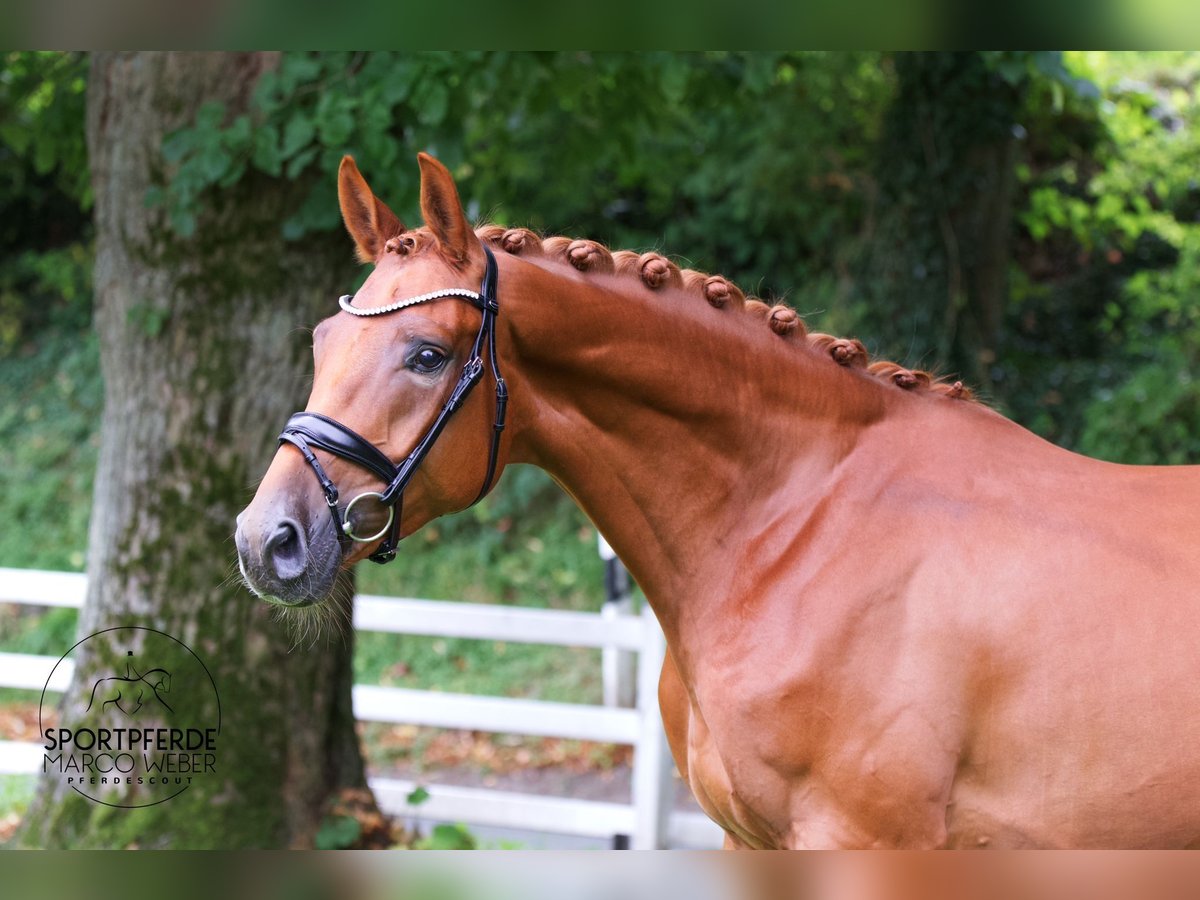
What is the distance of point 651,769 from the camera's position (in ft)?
16.7

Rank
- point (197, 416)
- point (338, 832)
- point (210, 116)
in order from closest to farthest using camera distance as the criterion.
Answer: point (210, 116)
point (197, 416)
point (338, 832)

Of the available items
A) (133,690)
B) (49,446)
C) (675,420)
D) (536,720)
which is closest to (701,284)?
(675,420)

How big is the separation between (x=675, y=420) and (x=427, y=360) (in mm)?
640

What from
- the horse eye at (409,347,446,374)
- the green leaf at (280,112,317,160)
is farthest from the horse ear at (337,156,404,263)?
the green leaf at (280,112,317,160)

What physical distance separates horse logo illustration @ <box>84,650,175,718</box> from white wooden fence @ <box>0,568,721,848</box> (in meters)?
1.04

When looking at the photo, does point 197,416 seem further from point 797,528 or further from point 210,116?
point 797,528

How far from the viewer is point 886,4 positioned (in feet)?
6.81

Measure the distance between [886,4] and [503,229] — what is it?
96 cm

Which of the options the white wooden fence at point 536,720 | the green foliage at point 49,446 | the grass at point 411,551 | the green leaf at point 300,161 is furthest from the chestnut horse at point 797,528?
the green foliage at point 49,446

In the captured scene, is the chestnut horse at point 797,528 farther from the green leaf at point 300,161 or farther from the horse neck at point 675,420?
the green leaf at point 300,161

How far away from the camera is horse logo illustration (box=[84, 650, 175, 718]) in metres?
4.32

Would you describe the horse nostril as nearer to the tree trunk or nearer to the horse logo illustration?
the tree trunk

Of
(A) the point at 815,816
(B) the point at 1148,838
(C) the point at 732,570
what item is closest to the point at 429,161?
(C) the point at 732,570
